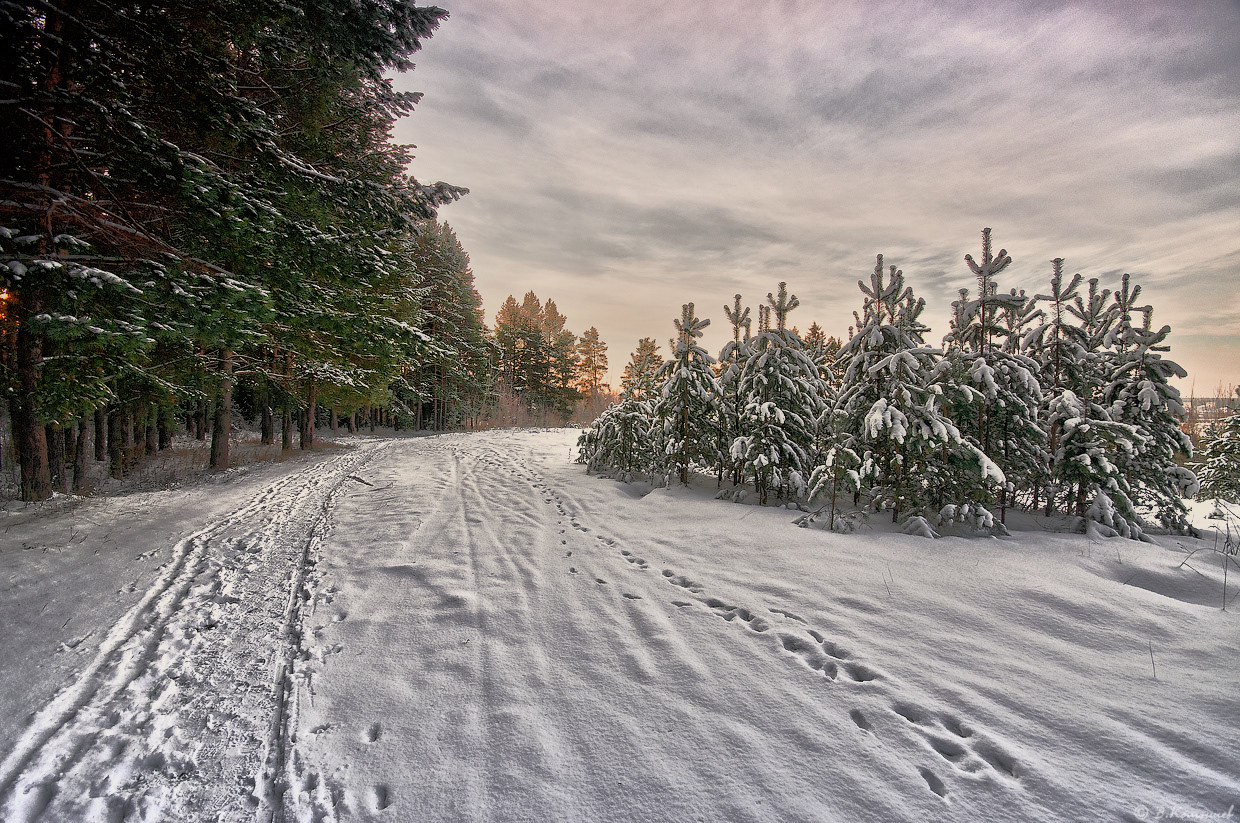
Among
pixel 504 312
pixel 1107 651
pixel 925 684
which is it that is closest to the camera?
pixel 925 684

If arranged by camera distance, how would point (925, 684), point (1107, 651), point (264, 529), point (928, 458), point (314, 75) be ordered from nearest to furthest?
point (925, 684)
point (1107, 651)
point (928, 458)
point (264, 529)
point (314, 75)

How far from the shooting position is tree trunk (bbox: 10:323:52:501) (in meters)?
6.86

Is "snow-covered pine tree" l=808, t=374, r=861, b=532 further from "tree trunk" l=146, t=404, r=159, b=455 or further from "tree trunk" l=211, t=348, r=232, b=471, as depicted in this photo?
"tree trunk" l=146, t=404, r=159, b=455

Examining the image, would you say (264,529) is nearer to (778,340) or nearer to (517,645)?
(517,645)

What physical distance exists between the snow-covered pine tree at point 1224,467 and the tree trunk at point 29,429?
2182 cm

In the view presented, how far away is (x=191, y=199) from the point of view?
5570mm

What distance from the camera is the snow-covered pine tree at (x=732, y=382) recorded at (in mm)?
8548

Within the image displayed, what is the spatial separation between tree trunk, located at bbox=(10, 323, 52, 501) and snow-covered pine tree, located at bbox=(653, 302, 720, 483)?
976 centimetres

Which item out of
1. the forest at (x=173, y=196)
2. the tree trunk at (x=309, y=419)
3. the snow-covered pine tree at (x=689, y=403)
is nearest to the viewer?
the forest at (x=173, y=196)

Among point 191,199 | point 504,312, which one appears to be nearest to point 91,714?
point 191,199

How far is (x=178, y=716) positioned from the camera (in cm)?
274

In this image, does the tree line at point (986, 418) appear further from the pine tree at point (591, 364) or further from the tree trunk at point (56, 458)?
the pine tree at point (591, 364)

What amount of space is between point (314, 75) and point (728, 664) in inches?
413

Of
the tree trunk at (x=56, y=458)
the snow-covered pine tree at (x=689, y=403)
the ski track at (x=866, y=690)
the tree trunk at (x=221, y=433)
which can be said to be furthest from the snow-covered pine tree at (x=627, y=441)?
the tree trunk at (x=56, y=458)
